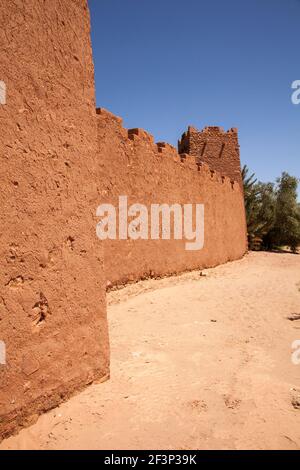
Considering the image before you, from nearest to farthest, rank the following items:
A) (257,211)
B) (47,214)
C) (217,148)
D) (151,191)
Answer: (47,214), (151,191), (217,148), (257,211)

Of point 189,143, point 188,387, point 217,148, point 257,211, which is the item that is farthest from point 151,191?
point 257,211

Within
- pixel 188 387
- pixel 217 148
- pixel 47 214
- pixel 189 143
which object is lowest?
pixel 188 387

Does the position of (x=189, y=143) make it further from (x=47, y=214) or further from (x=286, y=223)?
(x=47, y=214)

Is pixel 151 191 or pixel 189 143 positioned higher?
pixel 189 143

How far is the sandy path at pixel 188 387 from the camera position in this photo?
7.61ft

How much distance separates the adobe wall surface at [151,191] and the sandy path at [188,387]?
53.7 inches

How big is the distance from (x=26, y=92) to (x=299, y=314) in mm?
4991

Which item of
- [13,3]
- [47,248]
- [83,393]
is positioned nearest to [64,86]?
[13,3]

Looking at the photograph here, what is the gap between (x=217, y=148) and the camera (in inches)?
587

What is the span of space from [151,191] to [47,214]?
5548 mm

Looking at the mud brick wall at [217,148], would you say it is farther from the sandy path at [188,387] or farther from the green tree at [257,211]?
the sandy path at [188,387]

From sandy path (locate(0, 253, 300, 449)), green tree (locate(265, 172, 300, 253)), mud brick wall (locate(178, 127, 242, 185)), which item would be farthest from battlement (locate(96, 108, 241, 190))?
green tree (locate(265, 172, 300, 253))

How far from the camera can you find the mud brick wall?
1480 centimetres

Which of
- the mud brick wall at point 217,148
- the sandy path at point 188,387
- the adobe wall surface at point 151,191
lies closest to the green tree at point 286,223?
the mud brick wall at point 217,148
